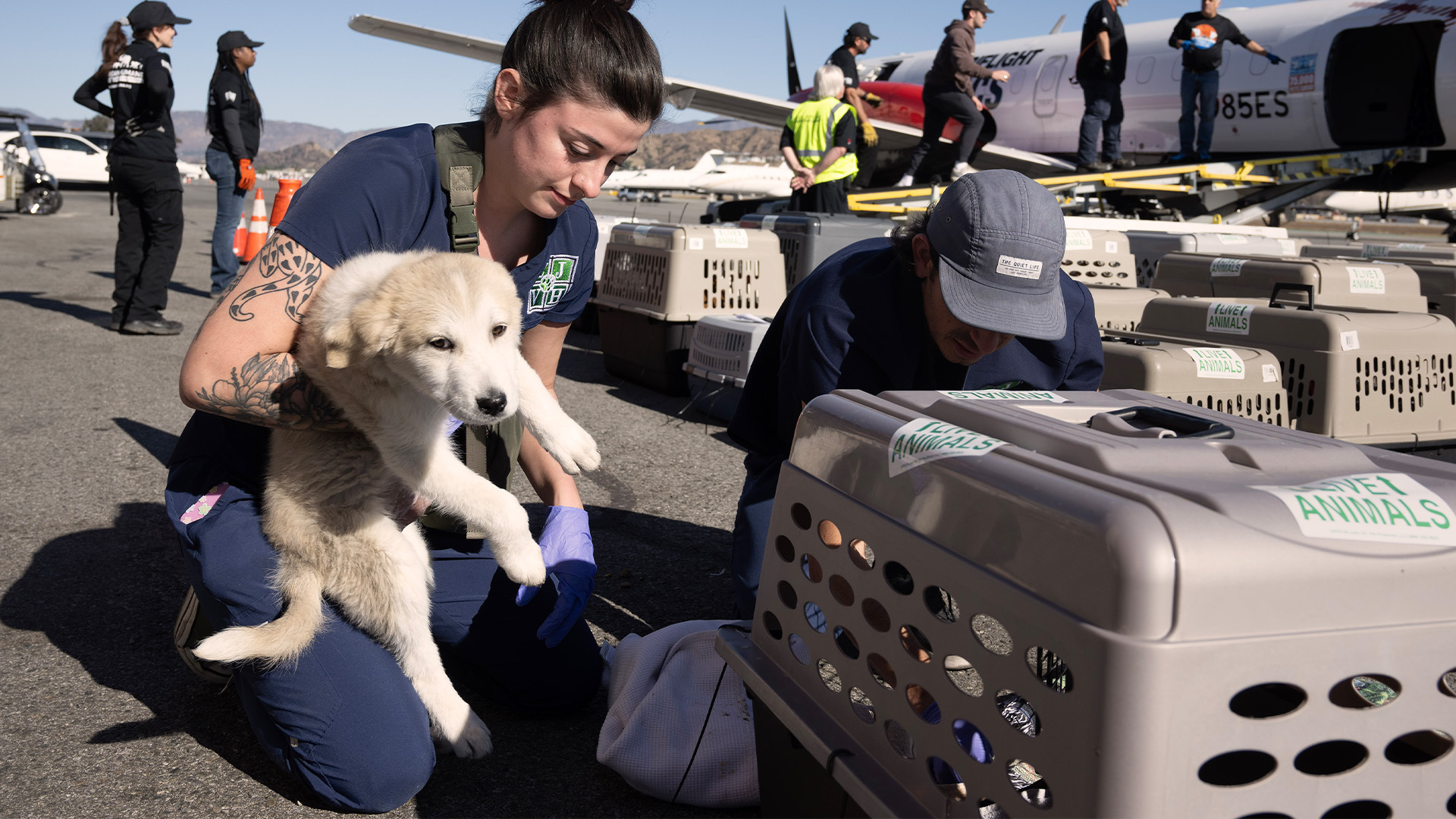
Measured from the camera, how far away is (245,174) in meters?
8.15

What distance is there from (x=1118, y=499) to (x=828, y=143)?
8313mm

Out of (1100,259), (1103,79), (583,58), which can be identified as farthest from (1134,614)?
(1103,79)

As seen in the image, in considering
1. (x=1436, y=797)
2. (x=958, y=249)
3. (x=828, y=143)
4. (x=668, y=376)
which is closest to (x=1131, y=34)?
(x=828, y=143)

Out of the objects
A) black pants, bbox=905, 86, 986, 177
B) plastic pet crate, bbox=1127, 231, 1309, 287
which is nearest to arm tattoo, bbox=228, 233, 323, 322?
plastic pet crate, bbox=1127, 231, 1309, 287

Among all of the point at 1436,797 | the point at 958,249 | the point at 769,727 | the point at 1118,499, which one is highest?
the point at 958,249

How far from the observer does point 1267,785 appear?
996 mm

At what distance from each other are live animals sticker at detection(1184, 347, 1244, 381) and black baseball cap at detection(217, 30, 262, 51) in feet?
26.6

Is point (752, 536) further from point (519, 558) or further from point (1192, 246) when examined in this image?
point (1192, 246)

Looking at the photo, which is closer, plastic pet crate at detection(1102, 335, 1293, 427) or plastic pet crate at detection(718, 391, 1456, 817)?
plastic pet crate at detection(718, 391, 1456, 817)

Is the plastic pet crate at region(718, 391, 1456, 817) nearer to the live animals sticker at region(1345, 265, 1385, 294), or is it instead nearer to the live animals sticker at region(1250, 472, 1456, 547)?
the live animals sticker at region(1250, 472, 1456, 547)

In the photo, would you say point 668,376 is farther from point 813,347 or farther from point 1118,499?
point 1118,499

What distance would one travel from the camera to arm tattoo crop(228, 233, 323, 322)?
1.94 metres

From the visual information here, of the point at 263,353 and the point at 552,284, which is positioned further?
the point at 552,284

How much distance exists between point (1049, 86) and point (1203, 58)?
179 inches
